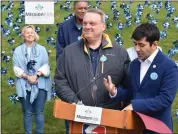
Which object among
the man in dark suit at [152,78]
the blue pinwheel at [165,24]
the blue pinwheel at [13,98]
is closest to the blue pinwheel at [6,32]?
the blue pinwheel at [13,98]

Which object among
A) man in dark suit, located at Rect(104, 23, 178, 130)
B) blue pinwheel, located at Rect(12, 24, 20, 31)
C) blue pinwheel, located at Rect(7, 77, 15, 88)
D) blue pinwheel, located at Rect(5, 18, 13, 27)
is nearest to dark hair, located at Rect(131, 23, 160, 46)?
man in dark suit, located at Rect(104, 23, 178, 130)

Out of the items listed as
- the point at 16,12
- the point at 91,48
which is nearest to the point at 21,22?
the point at 16,12

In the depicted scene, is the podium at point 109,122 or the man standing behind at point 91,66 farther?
the man standing behind at point 91,66

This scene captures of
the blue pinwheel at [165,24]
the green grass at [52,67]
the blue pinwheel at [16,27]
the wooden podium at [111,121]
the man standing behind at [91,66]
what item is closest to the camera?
the wooden podium at [111,121]

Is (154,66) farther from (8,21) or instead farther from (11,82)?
(8,21)

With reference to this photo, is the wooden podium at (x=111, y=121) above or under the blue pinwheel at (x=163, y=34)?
under

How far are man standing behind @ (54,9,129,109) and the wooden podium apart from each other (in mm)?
404

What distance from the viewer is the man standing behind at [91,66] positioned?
3980 mm

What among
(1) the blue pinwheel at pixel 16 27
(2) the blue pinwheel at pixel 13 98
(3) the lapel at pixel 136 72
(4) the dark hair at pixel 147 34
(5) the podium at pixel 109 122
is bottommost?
(2) the blue pinwheel at pixel 13 98

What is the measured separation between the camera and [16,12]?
14.0 m

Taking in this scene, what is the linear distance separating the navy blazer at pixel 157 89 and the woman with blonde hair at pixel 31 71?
2.73 m

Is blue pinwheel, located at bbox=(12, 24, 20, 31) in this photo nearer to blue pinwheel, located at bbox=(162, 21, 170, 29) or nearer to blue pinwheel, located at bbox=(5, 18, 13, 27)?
blue pinwheel, located at bbox=(5, 18, 13, 27)

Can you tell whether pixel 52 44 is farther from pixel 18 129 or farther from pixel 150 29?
pixel 150 29

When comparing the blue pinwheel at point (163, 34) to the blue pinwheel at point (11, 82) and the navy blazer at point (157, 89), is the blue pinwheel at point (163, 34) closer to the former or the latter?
the blue pinwheel at point (11, 82)
